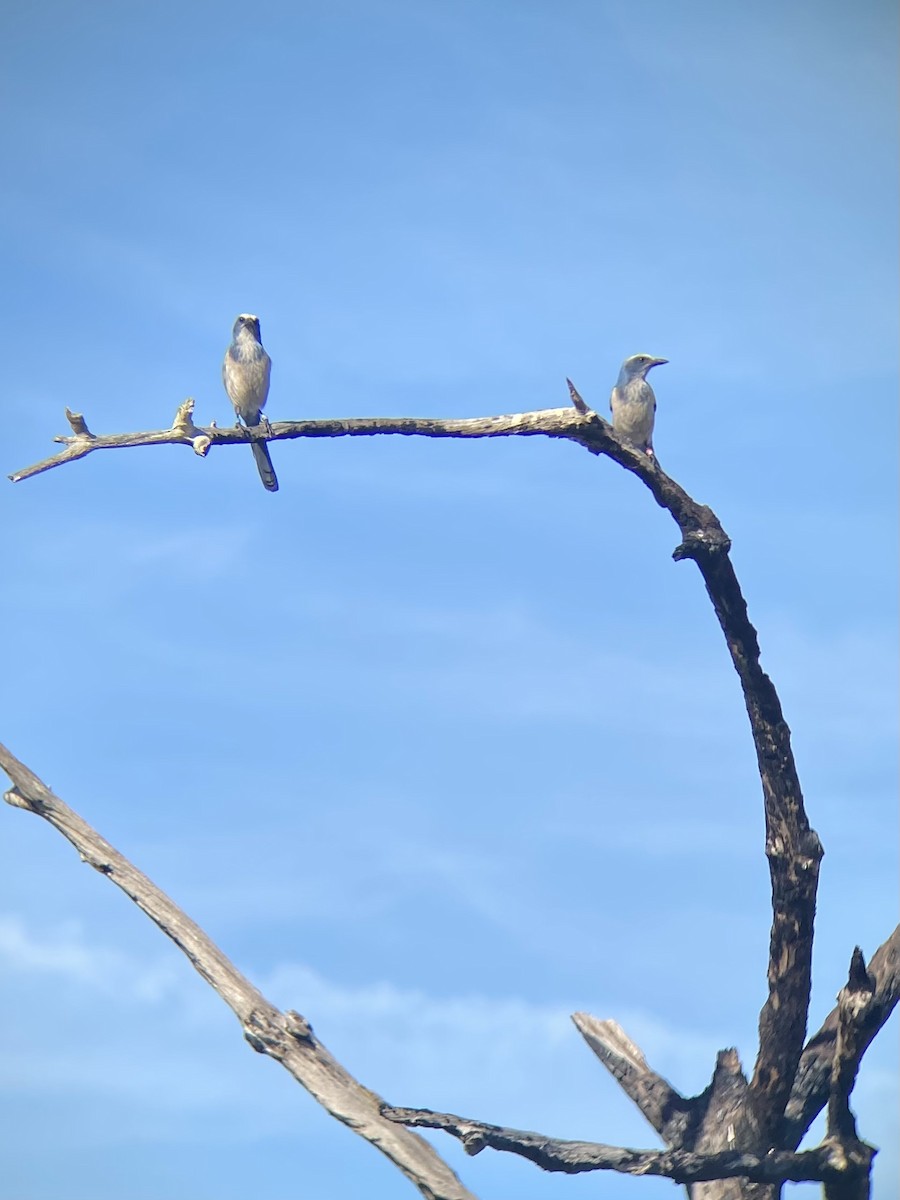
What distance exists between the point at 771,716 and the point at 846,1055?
6.88 ft

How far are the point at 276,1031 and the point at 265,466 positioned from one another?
7455mm

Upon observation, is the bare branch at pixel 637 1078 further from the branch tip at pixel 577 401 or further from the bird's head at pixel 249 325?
the bird's head at pixel 249 325

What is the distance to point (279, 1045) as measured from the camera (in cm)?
813

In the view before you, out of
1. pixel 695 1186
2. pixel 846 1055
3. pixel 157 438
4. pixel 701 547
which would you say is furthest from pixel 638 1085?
pixel 157 438

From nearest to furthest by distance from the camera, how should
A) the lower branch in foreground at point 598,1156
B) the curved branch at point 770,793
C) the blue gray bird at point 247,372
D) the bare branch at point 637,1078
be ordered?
the lower branch in foreground at point 598,1156
the curved branch at point 770,793
the bare branch at point 637,1078
the blue gray bird at point 247,372

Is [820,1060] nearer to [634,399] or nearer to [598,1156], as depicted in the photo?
[598,1156]

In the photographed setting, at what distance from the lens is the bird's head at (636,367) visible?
12859 mm

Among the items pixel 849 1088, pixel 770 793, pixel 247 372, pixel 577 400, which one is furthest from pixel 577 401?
pixel 247 372

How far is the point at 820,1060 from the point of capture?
8.94m

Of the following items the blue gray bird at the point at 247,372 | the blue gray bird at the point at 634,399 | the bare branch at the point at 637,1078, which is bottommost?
the bare branch at the point at 637,1078

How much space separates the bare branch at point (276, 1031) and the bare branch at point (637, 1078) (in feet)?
7.47

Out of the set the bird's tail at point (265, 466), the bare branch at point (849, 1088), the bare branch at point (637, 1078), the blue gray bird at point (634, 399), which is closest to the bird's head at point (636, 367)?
the blue gray bird at point (634, 399)

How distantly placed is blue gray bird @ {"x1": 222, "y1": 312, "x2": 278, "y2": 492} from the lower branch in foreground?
9262 mm

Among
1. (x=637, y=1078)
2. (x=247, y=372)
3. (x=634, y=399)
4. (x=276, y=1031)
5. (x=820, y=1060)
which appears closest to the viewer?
(x=276, y=1031)
